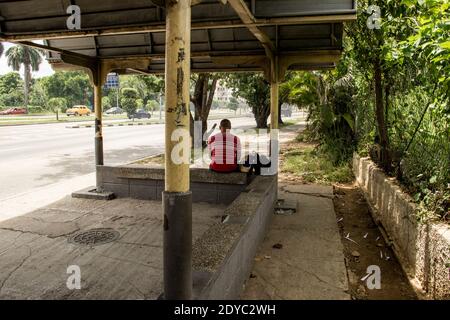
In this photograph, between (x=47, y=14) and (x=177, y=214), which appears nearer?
(x=177, y=214)

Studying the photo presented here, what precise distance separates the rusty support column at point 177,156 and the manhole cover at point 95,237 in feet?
9.84

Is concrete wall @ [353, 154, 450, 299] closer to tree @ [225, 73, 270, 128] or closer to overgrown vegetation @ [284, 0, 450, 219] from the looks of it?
overgrown vegetation @ [284, 0, 450, 219]

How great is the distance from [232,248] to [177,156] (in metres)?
1.35

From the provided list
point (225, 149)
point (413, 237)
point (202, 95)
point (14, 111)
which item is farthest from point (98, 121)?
point (14, 111)

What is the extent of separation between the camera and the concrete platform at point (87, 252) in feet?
13.1

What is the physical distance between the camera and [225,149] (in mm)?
7285

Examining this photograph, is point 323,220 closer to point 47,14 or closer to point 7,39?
point 47,14

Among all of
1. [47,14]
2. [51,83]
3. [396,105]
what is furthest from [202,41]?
[51,83]

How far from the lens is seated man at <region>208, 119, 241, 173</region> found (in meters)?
7.11

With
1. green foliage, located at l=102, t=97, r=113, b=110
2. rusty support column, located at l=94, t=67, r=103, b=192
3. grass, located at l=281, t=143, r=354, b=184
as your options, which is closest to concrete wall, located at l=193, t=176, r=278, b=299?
rusty support column, located at l=94, t=67, r=103, b=192

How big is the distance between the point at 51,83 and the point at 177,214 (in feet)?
253

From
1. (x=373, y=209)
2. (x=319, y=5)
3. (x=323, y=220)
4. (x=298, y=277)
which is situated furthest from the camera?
(x=373, y=209)

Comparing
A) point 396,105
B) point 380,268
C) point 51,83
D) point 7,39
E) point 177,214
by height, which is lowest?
point 380,268
